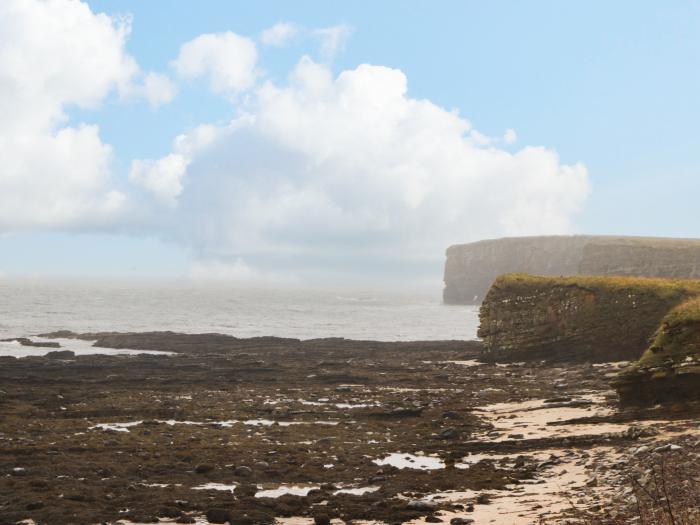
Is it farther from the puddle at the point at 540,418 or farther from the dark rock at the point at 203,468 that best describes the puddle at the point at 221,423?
the dark rock at the point at 203,468

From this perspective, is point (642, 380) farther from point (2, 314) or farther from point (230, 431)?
point (2, 314)

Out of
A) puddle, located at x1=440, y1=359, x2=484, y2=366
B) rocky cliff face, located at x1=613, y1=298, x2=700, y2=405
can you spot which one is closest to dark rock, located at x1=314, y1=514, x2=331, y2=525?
rocky cliff face, located at x1=613, y1=298, x2=700, y2=405

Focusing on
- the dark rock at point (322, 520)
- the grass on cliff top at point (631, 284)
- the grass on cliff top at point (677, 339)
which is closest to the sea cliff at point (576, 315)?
the grass on cliff top at point (631, 284)

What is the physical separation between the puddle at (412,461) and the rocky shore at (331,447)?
0.16 feet

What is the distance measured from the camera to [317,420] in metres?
23.1

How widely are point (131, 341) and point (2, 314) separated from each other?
45.1 metres

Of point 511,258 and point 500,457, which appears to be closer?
point 500,457

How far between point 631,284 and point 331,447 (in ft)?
76.5

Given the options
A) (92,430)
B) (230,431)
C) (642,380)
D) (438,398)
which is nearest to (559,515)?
(642,380)

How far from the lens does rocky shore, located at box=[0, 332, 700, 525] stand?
488 inches

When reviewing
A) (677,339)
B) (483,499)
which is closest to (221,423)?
(483,499)

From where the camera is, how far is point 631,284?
36.2m

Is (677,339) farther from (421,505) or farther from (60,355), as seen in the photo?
(60,355)

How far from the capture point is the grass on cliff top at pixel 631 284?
34500mm
